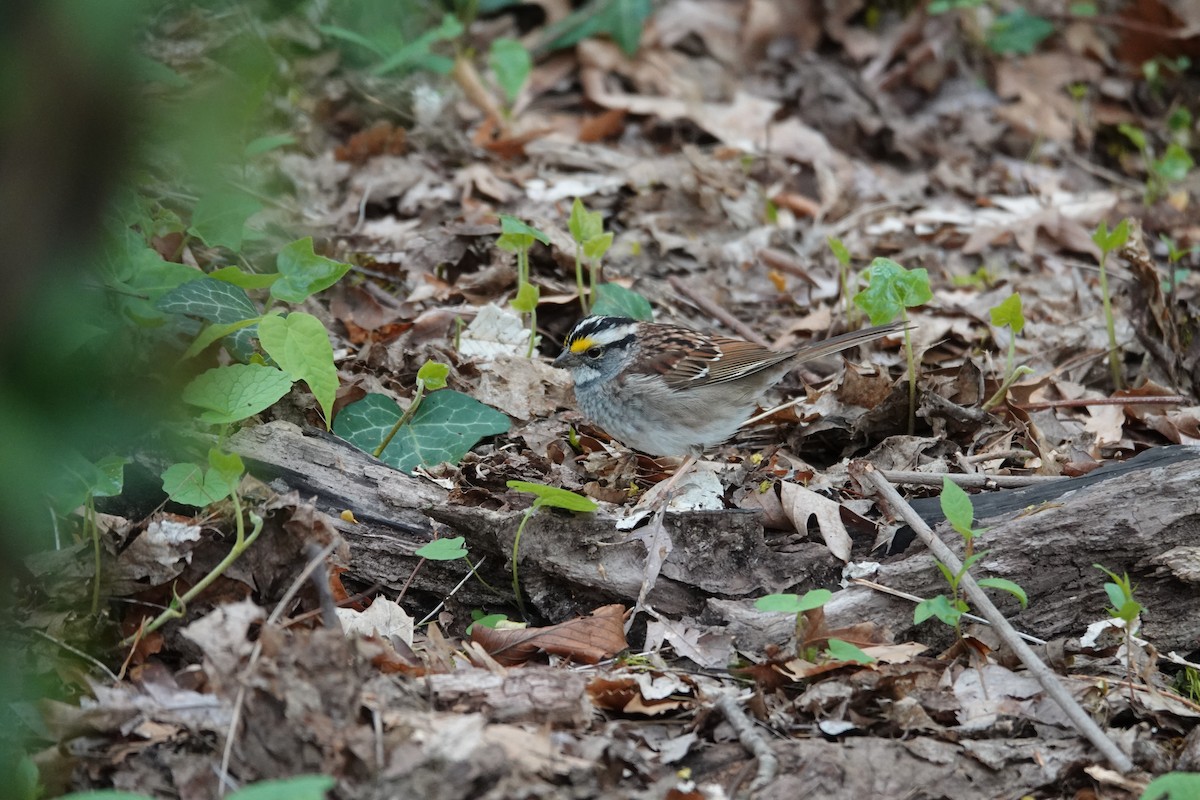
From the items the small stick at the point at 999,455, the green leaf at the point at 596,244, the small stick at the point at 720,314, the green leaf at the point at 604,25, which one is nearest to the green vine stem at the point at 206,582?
the green leaf at the point at 596,244

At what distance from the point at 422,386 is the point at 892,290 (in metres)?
2.09

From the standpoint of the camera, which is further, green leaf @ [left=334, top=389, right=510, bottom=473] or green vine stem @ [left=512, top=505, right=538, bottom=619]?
green leaf @ [left=334, top=389, right=510, bottom=473]

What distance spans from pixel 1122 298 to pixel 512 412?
3.89 meters

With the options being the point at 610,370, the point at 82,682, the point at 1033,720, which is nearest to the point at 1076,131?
the point at 610,370

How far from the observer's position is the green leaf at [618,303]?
6223 mm

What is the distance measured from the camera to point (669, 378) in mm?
5730

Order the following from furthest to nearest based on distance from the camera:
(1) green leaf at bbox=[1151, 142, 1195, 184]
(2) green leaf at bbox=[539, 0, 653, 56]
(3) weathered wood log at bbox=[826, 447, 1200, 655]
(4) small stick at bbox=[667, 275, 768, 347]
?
(2) green leaf at bbox=[539, 0, 653, 56] < (1) green leaf at bbox=[1151, 142, 1195, 184] < (4) small stick at bbox=[667, 275, 768, 347] < (3) weathered wood log at bbox=[826, 447, 1200, 655]

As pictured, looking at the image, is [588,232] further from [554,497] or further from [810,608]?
[810,608]

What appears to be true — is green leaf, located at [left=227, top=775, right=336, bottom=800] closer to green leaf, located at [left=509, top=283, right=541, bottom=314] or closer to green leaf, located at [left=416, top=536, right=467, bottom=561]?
green leaf, located at [left=416, top=536, right=467, bottom=561]

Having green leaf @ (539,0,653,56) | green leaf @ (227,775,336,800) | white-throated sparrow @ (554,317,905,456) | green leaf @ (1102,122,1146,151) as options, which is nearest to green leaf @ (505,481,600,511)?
white-throated sparrow @ (554,317,905,456)

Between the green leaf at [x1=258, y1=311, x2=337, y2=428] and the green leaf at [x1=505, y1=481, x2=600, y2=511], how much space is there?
32.5 inches

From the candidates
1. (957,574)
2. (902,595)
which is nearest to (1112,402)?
(902,595)

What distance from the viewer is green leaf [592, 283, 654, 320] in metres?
6.22

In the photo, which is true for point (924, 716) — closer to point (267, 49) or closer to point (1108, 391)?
point (267, 49)
